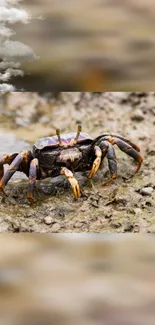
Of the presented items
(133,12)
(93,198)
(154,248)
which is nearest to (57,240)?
(154,248)

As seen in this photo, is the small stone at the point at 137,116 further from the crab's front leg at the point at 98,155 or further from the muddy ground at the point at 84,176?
the crab's front leg at the point at 98,155

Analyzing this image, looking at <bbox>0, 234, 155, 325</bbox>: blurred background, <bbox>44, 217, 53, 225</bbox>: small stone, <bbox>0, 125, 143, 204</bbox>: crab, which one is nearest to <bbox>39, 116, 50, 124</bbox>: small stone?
<bbox>0, 125, 143, 204</bbox>: crab

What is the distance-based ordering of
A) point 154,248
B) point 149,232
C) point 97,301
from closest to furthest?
point 97,301, point 154,248, point 149,232

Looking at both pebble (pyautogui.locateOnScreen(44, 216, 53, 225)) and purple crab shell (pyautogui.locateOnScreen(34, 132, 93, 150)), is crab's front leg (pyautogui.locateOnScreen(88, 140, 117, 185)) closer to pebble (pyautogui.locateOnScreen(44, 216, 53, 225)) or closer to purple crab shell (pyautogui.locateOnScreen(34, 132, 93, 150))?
purple crab shell (pyautogui.locateOnScreen(34, 132, 93, 150))

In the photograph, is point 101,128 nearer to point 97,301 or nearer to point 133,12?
point 133,12

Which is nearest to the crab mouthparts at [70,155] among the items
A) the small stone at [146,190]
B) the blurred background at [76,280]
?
the small stone at [146,190]

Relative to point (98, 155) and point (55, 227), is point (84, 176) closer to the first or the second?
point (98, 155)

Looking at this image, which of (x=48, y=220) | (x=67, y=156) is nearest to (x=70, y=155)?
(x=67, y=156)
